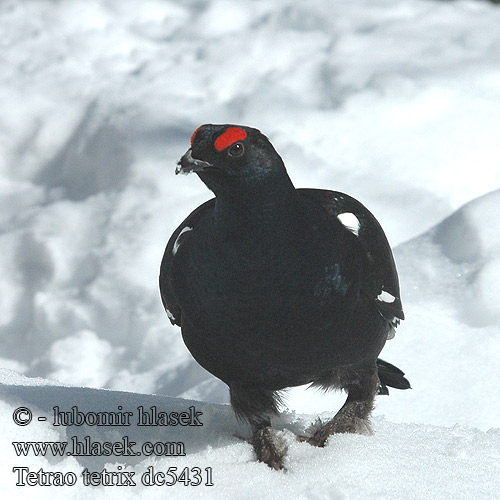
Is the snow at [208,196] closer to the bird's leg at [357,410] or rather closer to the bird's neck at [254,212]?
the bird's leg at [357,410]

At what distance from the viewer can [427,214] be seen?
16.0ft

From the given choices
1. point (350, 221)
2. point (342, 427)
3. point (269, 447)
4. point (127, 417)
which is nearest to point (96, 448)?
point (127, 417)

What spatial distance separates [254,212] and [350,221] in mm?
453

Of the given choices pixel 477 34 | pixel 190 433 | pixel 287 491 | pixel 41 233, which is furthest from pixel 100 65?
pixel 287 491

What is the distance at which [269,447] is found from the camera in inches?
92.5

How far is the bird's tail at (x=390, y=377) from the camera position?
9.92 feet

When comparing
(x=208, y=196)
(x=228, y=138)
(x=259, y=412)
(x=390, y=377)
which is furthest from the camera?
(x=208, y=196)

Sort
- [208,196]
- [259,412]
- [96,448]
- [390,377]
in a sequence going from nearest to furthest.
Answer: [96,448], [259,412], [390,377], [208,196]

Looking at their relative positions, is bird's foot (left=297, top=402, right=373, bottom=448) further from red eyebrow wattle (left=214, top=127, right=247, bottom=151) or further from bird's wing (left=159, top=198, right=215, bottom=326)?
red eyebrow wattle (left=214, top=127, right=247, bottom=151)

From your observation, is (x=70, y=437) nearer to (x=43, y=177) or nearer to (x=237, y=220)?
(x=237, y=220)

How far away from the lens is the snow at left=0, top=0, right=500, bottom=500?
93.6 inches

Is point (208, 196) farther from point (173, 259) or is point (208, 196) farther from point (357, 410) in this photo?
point (357, 410)

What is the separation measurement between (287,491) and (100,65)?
213 inches

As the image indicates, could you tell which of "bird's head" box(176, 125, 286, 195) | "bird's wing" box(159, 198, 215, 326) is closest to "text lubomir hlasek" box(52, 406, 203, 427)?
"bird's wing" box(159, 198, 215, 326)
